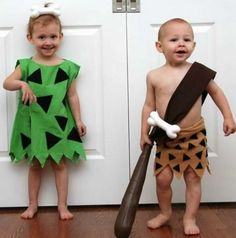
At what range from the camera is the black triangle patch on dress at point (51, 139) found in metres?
1.55

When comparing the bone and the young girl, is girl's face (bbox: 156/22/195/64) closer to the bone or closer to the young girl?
the bone

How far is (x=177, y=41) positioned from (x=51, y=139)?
0.51 metres

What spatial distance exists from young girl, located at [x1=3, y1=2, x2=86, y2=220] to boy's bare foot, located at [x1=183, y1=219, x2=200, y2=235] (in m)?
0.39

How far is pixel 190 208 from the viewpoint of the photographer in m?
1.41

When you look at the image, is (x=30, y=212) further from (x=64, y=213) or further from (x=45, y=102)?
(x=45, y=102)

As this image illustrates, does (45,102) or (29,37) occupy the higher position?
(29,37)

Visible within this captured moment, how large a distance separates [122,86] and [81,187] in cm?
38

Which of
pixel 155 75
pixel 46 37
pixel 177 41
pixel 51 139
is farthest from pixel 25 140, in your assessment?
pixel 177 41

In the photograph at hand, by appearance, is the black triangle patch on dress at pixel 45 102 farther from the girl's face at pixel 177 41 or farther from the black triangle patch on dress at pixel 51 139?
the girl's face at pixel 177 41

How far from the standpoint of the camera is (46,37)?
5.02 feet

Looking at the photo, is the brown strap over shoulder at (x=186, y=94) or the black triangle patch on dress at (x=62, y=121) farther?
the black triangle patch on dress at (x=62, y=121)

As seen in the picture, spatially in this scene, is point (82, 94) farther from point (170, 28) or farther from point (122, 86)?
point (170, 28)

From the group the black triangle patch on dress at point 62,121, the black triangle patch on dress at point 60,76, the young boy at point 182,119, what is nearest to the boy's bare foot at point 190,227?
the young boy at point 182,119

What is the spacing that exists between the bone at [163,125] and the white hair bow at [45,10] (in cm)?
47
